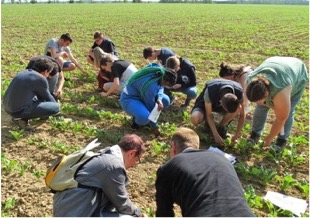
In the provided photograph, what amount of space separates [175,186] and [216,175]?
363 millimetres

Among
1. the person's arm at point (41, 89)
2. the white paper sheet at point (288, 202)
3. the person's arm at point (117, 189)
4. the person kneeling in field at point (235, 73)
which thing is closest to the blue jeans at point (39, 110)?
the person's arm at point (41, 89)

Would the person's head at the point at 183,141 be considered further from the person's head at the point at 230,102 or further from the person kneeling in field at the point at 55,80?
the person kneeling in field at the point at 55,80

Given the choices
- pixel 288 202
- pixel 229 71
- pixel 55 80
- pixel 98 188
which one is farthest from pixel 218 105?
pixel 55 80

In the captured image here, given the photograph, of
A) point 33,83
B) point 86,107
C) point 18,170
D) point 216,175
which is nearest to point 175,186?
point 216,175

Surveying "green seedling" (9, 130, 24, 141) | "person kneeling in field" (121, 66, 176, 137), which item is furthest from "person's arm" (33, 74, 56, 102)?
"person kneeling in field" (121, 66, 176, 137)

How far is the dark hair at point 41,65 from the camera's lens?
576 centimetres

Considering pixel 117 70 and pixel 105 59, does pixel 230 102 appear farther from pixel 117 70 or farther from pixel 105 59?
pixel 105 59

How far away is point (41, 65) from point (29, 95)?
534 millimetres

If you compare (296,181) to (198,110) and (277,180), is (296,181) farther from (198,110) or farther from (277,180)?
(198,110)

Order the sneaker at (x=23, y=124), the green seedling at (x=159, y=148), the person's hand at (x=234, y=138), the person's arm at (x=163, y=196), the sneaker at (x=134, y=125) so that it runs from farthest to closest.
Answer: the sneaker at (x=134, y=125), the sneaker at (x=23, y=124), the person's hand at (x=234, y=138), the green seedling at (x=159, y=148), the person's arm at (x=163, y=196)

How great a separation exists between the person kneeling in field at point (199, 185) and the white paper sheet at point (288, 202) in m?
1.65

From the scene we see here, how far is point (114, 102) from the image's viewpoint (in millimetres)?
7336

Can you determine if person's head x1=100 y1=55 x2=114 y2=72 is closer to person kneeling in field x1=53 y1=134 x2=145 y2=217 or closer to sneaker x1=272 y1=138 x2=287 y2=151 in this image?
sneaker x1=272 y1=138 x2=287 y2=151

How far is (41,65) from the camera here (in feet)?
18.9
